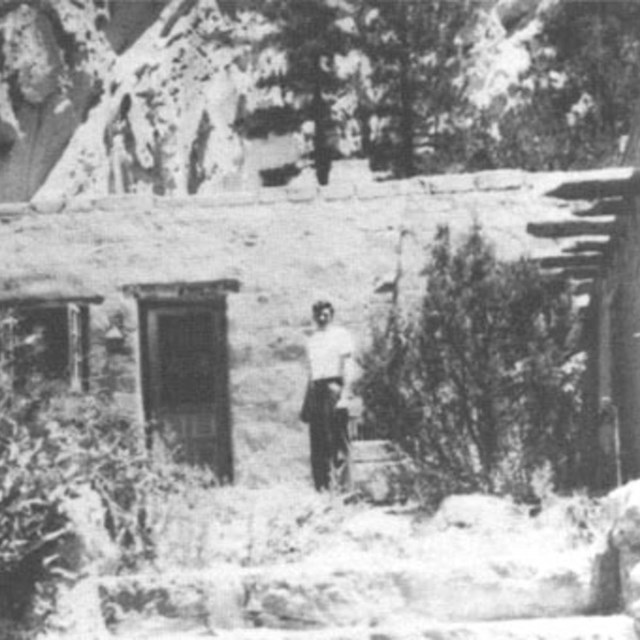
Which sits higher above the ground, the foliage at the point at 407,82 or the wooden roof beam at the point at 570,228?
the foliage at the point at 407,82

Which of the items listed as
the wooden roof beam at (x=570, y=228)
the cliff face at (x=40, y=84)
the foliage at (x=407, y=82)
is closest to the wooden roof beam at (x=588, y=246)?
the wooden roof beam at (x=570, y=228)

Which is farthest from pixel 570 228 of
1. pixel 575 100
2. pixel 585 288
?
pixel 575 100

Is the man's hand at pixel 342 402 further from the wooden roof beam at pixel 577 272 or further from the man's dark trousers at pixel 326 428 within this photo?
the wooden roof beam at pixel 577 272

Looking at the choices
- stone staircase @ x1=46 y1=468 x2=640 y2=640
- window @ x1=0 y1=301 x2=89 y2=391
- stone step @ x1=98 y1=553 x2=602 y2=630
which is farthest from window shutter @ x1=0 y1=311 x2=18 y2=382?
stone step @ x1=98 y1=553 x2=602 y2=630

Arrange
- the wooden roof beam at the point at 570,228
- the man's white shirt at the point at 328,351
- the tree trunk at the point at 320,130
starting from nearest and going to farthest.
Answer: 1. the wooden roof beam at the point at 570,228
2. the man's white shirt at the point at 328,351
3. the tree trunk at the point at 320,130

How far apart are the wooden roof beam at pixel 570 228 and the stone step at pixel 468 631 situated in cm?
364

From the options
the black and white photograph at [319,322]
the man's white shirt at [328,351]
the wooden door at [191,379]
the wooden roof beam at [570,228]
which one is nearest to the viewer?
the black and white photograph at [319,322]

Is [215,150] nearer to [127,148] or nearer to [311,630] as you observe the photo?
[127,148]

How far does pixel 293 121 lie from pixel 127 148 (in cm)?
242

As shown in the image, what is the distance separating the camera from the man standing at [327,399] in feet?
31.9

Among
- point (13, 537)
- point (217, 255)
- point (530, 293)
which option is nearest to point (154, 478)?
point (13, 537)

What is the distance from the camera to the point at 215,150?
2047cm

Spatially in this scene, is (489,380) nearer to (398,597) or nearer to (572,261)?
(572,261)

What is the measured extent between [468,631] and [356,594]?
644 mm
